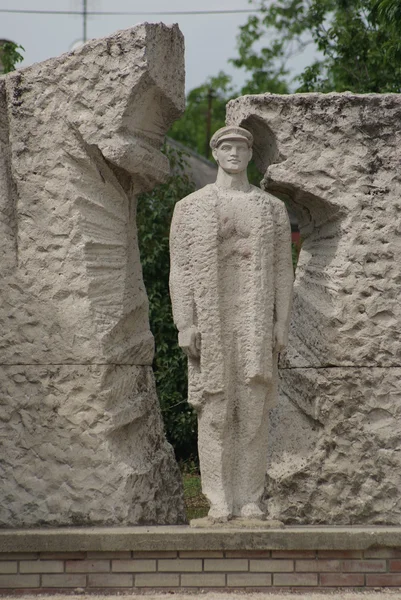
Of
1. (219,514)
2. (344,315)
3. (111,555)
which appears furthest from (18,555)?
(344,315)

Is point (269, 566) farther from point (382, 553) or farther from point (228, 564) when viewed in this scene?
point (382, 553)

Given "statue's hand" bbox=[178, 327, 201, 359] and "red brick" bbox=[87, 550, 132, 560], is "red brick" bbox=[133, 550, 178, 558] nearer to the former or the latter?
"red brick" bbox=[87, 550, 132, 560]

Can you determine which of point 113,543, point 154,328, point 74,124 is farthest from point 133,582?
point 154,328

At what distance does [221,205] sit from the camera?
23.8 feet

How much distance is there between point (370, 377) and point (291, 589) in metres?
1.51

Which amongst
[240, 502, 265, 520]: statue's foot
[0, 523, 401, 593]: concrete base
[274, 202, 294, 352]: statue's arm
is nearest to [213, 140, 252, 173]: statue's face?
[274, 202, 294, 352]: statue's arm

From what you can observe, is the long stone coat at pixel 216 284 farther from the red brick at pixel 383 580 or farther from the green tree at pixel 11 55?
the green tree at pixel 11 55

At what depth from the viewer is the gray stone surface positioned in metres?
7.58

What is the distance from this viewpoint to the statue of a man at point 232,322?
23.5ft

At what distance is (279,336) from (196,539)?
1322 millimetres

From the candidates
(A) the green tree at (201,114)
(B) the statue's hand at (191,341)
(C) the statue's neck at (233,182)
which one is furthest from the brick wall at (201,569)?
(A) the green tree at (201,114)

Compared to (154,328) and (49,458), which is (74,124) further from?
(154,328)

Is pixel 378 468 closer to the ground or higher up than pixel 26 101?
closer to the ground

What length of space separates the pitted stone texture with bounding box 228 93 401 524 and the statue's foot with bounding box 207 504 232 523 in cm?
79
